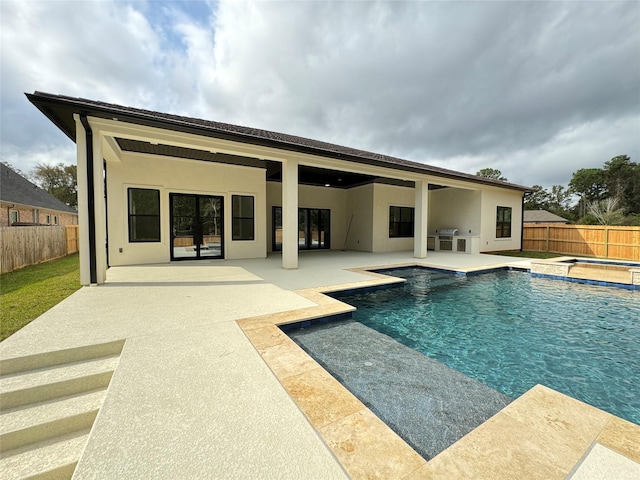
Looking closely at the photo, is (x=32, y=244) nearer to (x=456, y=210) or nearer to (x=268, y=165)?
(x=268, y=165)

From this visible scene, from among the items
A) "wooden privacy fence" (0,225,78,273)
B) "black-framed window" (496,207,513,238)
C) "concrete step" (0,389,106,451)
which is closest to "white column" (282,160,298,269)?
"concrete step" (0,389,106,451)

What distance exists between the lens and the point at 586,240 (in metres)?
12.8

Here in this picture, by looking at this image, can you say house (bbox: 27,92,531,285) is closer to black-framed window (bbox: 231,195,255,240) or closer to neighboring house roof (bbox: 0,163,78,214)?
black-framed window (bbox: 231,195,255,240)

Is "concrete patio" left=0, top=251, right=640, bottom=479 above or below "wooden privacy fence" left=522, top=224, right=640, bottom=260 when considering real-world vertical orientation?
below

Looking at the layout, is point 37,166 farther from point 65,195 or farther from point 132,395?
point 132,395

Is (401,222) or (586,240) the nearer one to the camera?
(586,240)

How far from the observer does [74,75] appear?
431 inches

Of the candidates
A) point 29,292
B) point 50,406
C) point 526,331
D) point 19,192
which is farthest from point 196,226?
point 19,192

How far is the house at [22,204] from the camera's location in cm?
1560

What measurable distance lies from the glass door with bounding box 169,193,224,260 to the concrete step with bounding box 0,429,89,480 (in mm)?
7587

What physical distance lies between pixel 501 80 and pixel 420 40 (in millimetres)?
4124

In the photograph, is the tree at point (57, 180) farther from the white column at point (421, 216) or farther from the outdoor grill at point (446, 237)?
the outdoor grill at point (446, 237)

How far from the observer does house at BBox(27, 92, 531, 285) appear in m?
5.26

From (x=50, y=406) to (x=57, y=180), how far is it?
4342cm
